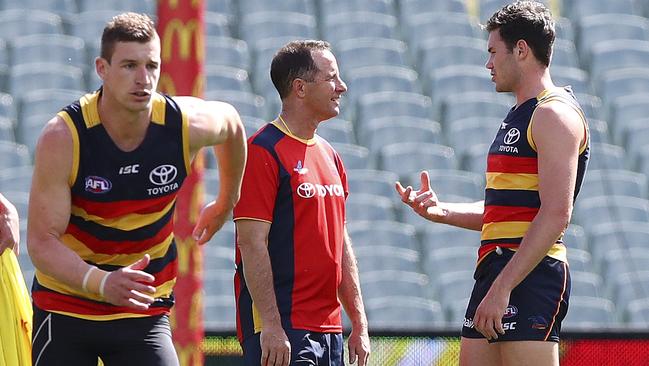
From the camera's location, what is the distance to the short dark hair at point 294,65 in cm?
466

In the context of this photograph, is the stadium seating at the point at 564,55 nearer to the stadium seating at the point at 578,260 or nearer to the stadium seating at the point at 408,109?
the stadium seating at the point at 408,109

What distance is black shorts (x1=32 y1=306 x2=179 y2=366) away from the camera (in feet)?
13.4

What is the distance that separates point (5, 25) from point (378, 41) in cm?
369

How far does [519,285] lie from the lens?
426 cm

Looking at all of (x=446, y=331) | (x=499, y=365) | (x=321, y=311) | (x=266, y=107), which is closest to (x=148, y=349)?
(x=321, y=311)

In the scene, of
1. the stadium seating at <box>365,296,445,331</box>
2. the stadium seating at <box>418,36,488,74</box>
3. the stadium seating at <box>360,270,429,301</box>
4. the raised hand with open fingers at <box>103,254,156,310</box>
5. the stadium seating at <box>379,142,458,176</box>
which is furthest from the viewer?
the stadium seating at <box>418,36,488,74</box>

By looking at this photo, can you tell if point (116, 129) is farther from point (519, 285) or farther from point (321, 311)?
point (519, 285)

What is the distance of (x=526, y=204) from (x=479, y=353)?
23.2 inches

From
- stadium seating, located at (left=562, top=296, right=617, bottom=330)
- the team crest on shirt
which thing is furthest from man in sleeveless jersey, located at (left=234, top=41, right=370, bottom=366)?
stadium seating, located at (left=562, top=296, right=617, bottom=330)

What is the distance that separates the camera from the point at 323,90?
464 cm

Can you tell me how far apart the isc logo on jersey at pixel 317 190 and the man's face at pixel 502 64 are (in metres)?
0.76

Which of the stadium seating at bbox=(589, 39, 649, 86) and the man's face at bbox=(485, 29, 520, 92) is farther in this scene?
the stadium seating at bbox=(589, 39, 649, 86)

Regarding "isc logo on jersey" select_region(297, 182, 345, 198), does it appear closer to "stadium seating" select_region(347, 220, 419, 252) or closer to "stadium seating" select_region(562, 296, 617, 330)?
"stadium seating" select_region(347, 220, 419, 252)

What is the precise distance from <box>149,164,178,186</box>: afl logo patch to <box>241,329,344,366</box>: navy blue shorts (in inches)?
29.9
